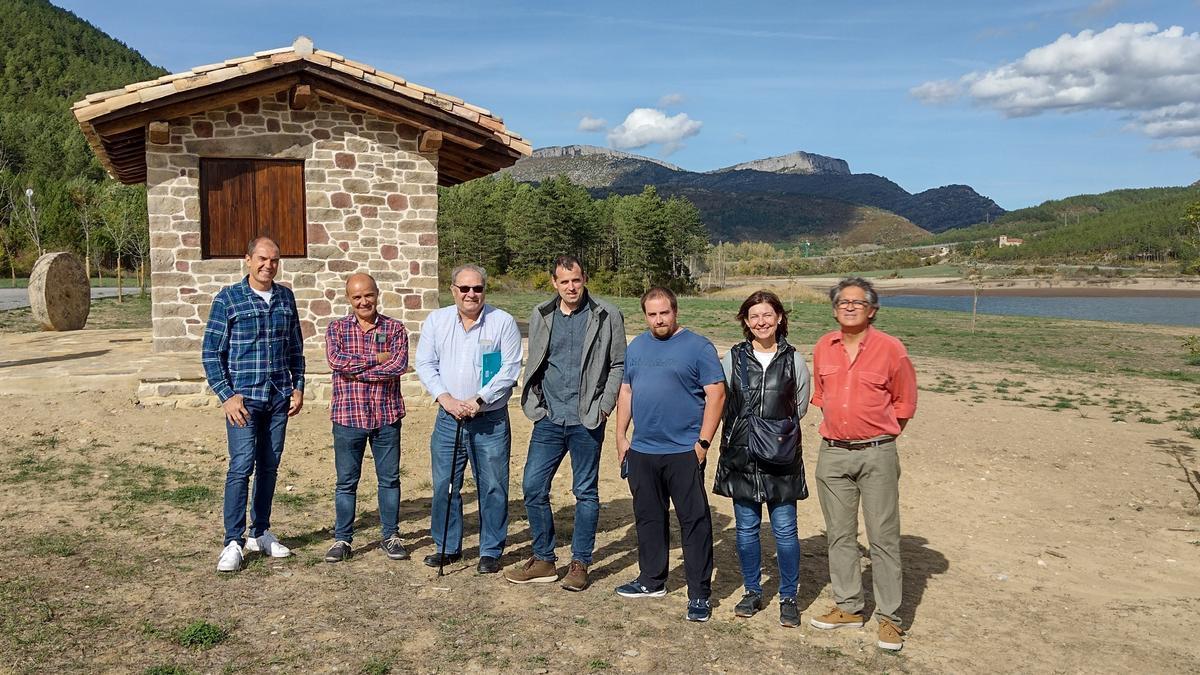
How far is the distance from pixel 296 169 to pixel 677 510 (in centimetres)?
810

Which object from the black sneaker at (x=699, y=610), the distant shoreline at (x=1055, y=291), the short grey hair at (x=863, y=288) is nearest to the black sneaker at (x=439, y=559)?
the black sneaker at (x=699, y=610)

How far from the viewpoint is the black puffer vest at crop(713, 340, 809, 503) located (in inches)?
174

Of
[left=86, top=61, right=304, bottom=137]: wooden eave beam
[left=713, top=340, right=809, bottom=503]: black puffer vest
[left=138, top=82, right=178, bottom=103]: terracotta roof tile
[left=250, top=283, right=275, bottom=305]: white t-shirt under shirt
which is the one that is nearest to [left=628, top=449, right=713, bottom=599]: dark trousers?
[left=713, top=340, right=809, bottom=503]: black puffer vest

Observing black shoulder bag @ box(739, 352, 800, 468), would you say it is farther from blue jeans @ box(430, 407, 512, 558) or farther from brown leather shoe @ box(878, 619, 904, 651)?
blue jeans @ box(430, 407, 512, 558)

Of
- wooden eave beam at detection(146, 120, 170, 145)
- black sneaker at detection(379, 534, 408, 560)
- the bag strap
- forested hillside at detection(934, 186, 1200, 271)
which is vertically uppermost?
forested hillside at detection(934, 186, 1200, 271)

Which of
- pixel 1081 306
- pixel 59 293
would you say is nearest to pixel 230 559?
pixel 59 293

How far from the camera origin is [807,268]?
384 ft

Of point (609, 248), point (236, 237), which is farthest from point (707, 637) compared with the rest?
point (609, 248)

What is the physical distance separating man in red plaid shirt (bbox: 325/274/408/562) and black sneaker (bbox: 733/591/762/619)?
2.13 metres

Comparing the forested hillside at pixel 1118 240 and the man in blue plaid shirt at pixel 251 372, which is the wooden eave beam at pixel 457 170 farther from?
the forested hillside at pixel 1118 240

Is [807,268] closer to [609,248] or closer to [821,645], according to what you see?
[609,248]

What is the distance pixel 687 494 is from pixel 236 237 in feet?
26.9

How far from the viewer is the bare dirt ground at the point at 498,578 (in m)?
4.04

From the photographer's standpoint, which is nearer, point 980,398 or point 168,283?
point 168,283
